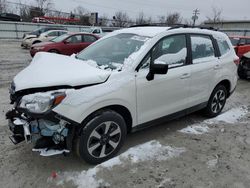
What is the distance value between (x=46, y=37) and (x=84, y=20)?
123 ft

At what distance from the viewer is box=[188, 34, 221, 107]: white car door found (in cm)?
399

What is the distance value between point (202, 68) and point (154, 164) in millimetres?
1939

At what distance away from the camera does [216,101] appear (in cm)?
483

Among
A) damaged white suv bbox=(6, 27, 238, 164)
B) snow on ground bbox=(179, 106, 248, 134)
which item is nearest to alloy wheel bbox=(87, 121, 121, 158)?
damaged white suv bbox=(6, 27, 238, 164)

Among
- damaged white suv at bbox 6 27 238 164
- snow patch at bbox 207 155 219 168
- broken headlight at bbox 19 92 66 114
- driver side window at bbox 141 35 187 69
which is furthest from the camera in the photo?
driver side window at bbox 141 35 187 69

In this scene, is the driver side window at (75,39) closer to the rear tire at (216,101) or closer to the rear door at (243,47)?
the rear door at (243,47)

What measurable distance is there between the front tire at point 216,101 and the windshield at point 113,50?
2110mm

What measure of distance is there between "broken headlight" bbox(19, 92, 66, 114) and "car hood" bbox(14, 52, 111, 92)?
0.43 ft

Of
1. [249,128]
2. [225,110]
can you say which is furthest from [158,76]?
[225,110]

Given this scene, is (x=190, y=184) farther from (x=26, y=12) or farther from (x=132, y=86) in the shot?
(x=26, y=12)

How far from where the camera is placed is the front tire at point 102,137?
283 centimetres

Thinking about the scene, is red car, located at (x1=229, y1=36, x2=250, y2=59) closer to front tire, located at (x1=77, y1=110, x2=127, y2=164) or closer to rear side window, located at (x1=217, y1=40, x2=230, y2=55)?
rear side window, located at (x1=217, y1=40, x2=230, y2=55)

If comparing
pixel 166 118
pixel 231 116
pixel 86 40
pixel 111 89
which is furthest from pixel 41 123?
pixel 86 40

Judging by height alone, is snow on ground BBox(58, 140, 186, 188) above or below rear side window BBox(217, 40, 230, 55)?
below
